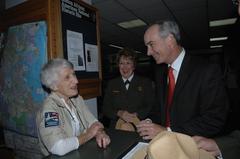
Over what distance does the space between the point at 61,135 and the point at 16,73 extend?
1.18 metres

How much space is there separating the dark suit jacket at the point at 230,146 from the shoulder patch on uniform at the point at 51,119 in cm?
Result: 96

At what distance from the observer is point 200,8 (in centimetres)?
523

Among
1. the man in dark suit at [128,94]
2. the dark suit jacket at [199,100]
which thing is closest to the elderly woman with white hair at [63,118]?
the dark suit jacket at [199,100]

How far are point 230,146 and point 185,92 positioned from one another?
2.17 ft

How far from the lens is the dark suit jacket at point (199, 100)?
156 cm

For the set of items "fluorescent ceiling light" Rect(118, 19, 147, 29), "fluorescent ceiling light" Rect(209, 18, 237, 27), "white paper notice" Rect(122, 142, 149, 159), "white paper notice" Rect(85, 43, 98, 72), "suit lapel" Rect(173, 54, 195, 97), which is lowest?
"white paper notice" Rect(122, 142, 149, 159)

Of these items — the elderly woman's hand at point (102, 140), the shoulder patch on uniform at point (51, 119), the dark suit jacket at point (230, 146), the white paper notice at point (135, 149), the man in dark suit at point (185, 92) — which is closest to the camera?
the dark suit jacket at point (230, 146)

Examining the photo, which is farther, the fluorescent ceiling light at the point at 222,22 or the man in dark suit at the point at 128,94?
the fluorescent ceiling light at the point at 222,22

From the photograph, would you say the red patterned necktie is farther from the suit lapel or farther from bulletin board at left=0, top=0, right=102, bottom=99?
bulletin board at left=0, top=0, right=102, bottom=99

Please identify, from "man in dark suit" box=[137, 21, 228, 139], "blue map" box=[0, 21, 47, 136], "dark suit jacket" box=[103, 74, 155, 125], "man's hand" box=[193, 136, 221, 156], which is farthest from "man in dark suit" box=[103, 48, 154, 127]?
"man's hand" box=[193, 136, 221, 156]

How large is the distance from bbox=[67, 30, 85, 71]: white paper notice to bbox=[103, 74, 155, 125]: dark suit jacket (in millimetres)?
529

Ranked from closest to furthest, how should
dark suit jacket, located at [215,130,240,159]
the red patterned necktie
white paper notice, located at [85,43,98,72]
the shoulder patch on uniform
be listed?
dark suit jacket, located at [215,130,240,159] → the shoulder patch on uniform → the red patterned necktie → white paper notice, located at [85,43,98,72]

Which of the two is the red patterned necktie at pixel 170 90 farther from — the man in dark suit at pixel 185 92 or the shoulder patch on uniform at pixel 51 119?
the shoulder patch on uniform at pixel 51 119

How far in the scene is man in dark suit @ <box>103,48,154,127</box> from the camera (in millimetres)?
2598
